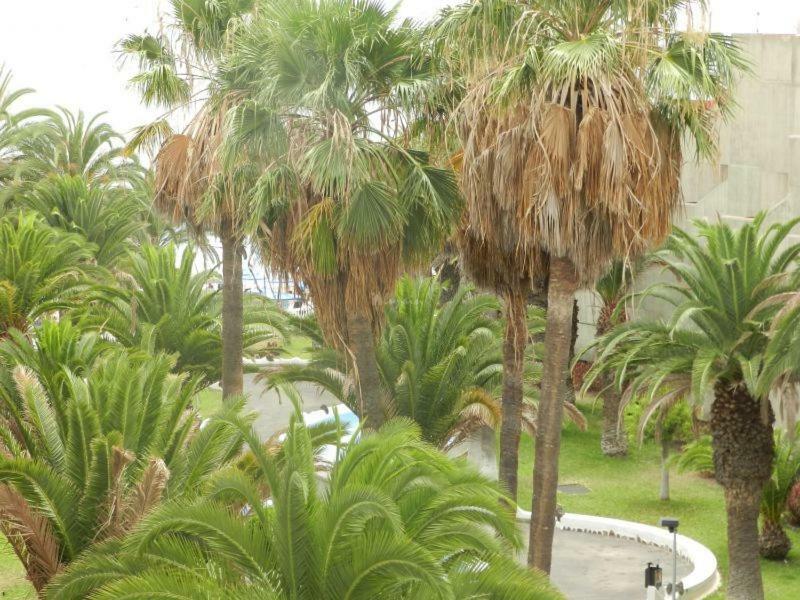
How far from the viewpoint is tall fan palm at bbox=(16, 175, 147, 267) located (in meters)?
29.8

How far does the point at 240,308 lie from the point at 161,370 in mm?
7174

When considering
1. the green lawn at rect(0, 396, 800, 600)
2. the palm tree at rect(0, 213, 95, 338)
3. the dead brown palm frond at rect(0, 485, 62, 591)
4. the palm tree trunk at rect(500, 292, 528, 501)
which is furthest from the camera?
the green lawn at rect(0, 396, 800, 600)

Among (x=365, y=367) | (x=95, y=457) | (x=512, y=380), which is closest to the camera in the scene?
(x=95, y=457)

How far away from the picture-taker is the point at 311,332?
Answer: 23.9m

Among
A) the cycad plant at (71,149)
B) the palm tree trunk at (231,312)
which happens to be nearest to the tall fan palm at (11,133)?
the cycad plant at (71,149)

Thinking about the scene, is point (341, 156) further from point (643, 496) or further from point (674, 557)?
point (643, 496)

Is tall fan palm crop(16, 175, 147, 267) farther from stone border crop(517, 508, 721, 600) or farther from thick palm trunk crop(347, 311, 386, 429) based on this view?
thick palm trunk crop(347, 311, 386, 429)

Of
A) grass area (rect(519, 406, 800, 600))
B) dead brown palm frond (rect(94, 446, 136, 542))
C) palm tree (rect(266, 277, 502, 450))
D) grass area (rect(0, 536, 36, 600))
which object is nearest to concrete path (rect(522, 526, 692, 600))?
grass area (rect(519, 406, 800, 600))

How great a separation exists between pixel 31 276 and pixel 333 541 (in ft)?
40.2

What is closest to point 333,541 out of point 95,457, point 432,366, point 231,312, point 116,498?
point 116,498

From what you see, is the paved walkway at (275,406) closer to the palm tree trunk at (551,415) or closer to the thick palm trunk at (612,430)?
the thick palm trunk at (612,430)

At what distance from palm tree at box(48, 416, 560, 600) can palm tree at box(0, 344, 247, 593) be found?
1.16 metres

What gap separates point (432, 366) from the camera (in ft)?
73.0

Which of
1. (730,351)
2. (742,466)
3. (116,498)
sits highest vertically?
(730,351)
